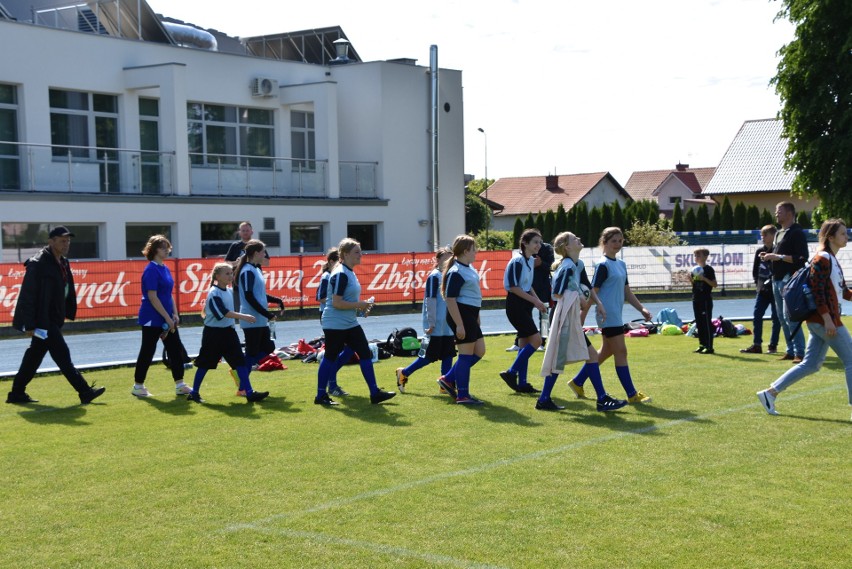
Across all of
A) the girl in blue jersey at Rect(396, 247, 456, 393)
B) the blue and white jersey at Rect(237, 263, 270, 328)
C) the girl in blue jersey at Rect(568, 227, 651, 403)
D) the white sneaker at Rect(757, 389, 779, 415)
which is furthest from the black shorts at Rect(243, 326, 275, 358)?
the white sneaker at Rect(757, 389, 779, 415)

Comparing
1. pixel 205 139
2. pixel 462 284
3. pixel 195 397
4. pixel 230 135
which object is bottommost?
pixel 195 397

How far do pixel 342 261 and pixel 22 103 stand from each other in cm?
2168

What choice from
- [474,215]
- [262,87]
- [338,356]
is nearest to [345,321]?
[338,356]

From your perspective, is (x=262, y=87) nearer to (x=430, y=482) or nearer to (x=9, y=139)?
Answer: (x=9, y=139)

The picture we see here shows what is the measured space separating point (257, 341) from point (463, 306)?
8.64 ft

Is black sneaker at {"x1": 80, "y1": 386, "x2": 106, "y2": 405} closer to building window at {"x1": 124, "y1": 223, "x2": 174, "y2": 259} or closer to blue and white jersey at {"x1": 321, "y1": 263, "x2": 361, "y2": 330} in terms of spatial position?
blue and white jersey at {"x1": 321, "y1": 263, "x2": 361, "y2": 330}

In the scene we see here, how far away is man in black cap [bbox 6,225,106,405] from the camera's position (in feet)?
36.8

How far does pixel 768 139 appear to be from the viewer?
73.9 meters

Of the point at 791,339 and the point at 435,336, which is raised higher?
the point at 435,336

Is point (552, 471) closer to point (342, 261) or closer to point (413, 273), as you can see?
point (342, 261)

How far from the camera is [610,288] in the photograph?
34.5 ft

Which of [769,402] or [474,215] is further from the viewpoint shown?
[474,215]

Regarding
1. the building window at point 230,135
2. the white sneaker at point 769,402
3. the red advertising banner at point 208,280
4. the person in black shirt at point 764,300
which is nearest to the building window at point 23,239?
the building window at point 230,135

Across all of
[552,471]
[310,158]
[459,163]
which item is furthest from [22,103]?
[552,471]
